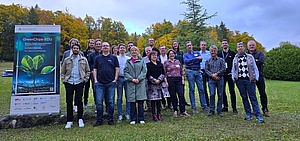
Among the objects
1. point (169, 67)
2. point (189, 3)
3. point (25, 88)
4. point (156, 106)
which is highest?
point (189, 3)

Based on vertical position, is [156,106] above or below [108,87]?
below

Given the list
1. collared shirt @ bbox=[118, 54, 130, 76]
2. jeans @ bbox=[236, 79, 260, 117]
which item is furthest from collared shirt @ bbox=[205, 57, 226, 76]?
collared shirt @ bbox=[118, 54, 130, 76]

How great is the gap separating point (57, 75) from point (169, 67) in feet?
9.36

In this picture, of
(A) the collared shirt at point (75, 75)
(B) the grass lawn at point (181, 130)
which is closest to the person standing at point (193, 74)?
(B) the grass lawn at point (181, 130)

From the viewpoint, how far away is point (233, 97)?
6.01m

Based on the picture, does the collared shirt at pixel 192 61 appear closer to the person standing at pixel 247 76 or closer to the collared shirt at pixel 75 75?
the person standing at pixel 247 76

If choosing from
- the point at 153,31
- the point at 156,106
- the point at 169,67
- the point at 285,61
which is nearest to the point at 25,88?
the point at 156,106

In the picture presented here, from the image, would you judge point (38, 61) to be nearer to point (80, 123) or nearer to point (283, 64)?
point (80, 123)

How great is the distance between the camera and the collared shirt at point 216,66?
18.4 feet

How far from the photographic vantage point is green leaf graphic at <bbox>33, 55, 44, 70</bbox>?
Answer: 215 inches

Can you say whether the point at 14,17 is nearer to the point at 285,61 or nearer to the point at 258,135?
the point at 285,61

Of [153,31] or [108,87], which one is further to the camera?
[153,31]

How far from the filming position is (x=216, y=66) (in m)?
5.65

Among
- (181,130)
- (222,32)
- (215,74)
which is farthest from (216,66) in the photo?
(222,32)
